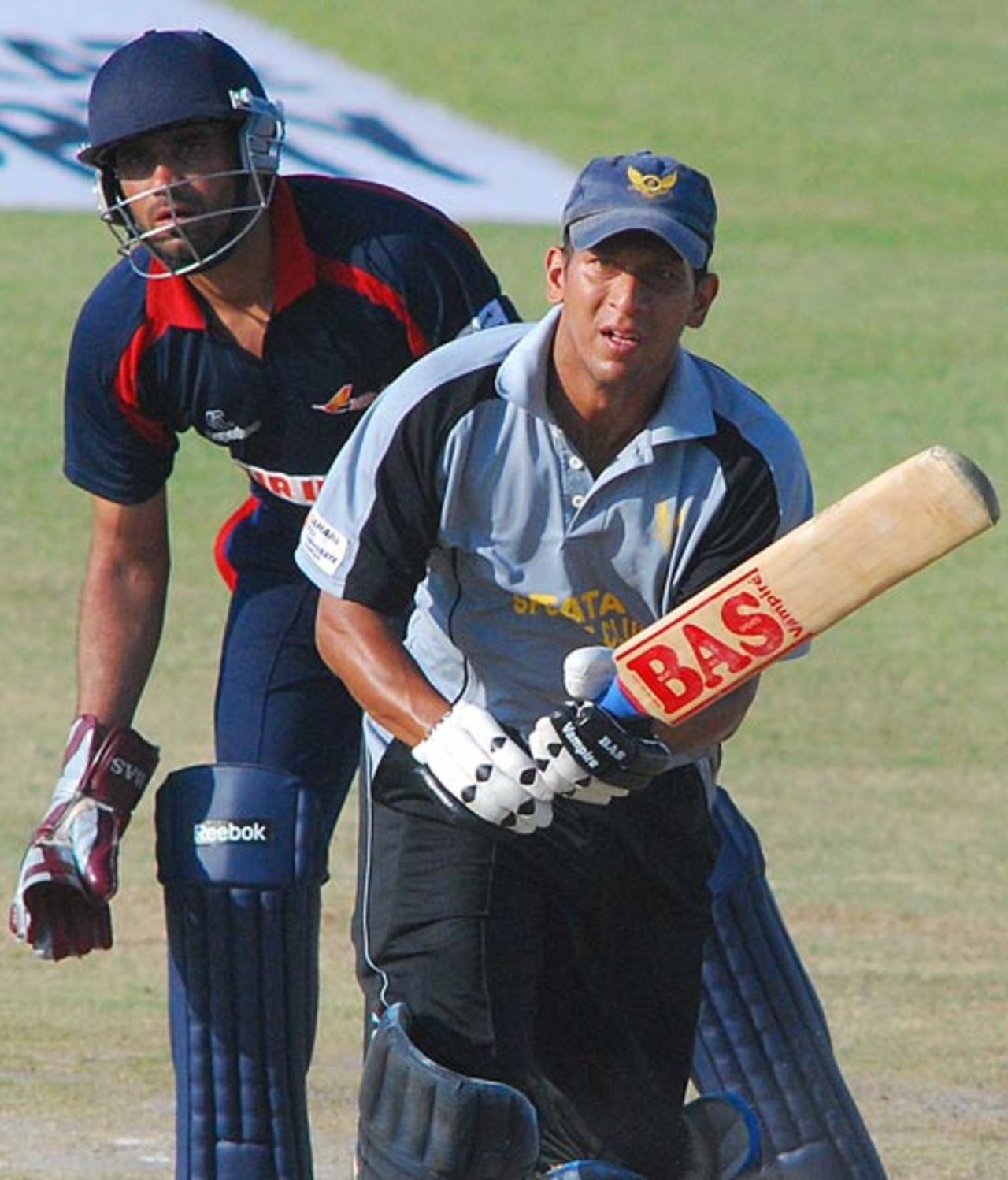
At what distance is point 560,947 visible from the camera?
448cm

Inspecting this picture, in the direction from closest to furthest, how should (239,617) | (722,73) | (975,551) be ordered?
1. (239,617)
2. (975,551)
3. (722,73)

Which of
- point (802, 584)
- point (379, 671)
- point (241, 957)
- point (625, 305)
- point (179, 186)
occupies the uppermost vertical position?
point (179, 186)

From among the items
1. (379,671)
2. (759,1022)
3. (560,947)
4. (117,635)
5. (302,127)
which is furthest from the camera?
(302,127)

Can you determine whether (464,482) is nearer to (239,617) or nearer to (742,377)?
(239,617)

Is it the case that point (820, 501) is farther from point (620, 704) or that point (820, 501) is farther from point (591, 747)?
point (591, 747)

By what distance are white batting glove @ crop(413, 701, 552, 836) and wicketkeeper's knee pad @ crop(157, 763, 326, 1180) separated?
0.61 meters

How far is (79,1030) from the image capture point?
620 centimetres

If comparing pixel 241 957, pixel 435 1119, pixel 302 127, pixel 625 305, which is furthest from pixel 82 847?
pixel 302 127

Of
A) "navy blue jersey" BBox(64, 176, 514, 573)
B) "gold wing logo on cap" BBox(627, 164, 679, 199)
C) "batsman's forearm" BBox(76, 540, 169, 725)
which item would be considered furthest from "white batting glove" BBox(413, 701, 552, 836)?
"batsman's forearm" BBox(76, 540, 169, 725)

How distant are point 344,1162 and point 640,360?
1880 mm

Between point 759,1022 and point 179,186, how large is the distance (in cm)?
165

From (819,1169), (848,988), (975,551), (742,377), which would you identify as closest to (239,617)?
(819,1169)

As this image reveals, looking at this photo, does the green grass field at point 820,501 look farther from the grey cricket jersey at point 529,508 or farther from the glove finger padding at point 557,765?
the glove finger padding at point 557,765

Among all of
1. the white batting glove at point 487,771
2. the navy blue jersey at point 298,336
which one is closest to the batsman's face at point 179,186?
the navy blue jersey at point 298,336
